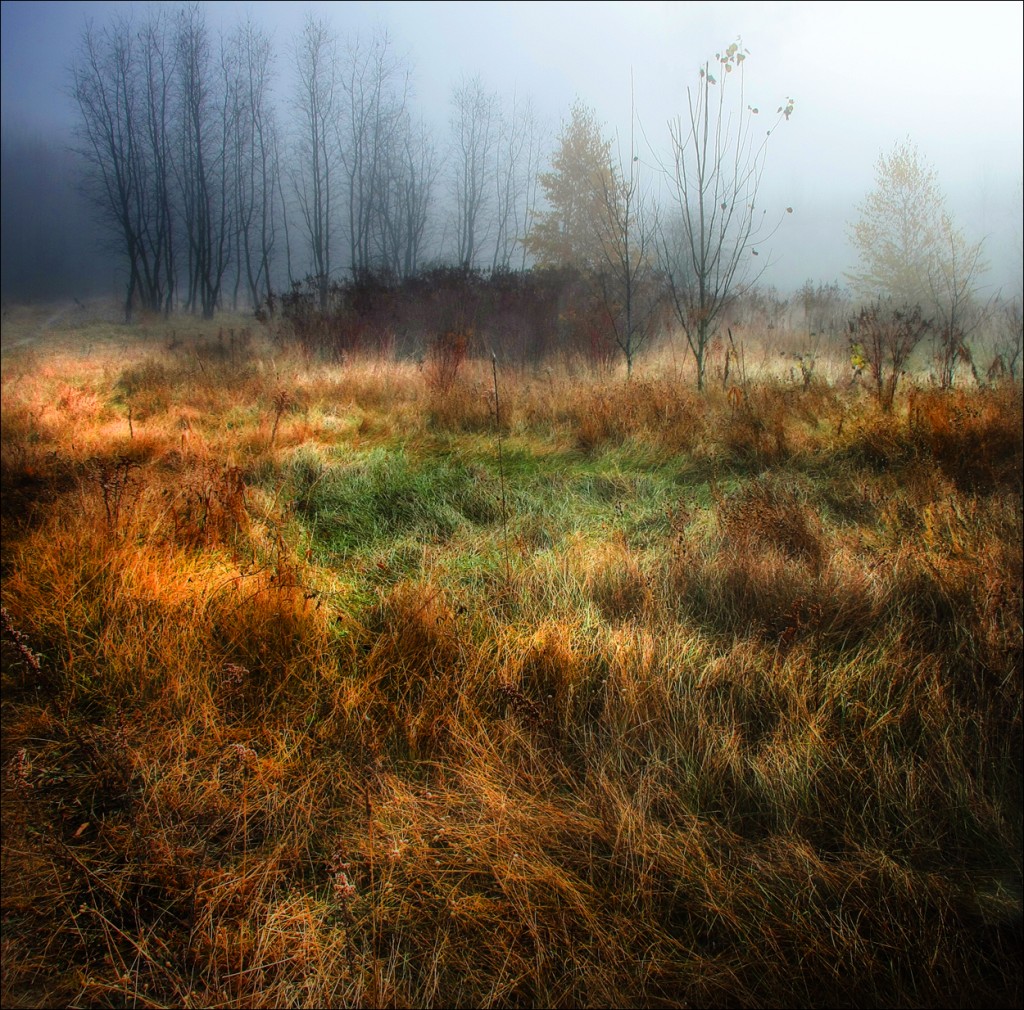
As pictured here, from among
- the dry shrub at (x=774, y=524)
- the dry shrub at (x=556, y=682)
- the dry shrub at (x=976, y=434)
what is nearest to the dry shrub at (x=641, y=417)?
the dry shrub at (x=774, y=524)

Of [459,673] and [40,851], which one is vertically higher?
[459,673]

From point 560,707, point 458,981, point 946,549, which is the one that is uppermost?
point 946,549

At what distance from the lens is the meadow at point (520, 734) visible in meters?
1.13

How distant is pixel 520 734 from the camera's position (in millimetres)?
1682

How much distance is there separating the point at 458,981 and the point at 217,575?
180 centimetres

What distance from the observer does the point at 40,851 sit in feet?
4.46

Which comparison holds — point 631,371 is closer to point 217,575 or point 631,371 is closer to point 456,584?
point 456,584

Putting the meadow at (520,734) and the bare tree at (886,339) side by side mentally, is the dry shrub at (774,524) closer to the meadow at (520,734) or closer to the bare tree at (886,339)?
the meadow at (520,734)

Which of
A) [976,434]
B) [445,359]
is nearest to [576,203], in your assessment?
[445,359]

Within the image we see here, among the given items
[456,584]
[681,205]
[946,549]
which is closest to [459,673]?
[456,584]

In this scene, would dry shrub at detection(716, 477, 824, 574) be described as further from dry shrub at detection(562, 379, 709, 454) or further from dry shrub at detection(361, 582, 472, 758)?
dry shrub at detection(361, 582, 472, 758)

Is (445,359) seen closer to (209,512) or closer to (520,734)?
(209,512)

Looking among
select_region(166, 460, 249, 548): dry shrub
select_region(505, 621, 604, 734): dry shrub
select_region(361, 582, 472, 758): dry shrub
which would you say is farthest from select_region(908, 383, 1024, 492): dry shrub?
select_region(166, 460, 249, 548): dry shrub

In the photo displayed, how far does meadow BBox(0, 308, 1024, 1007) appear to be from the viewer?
1.13m
